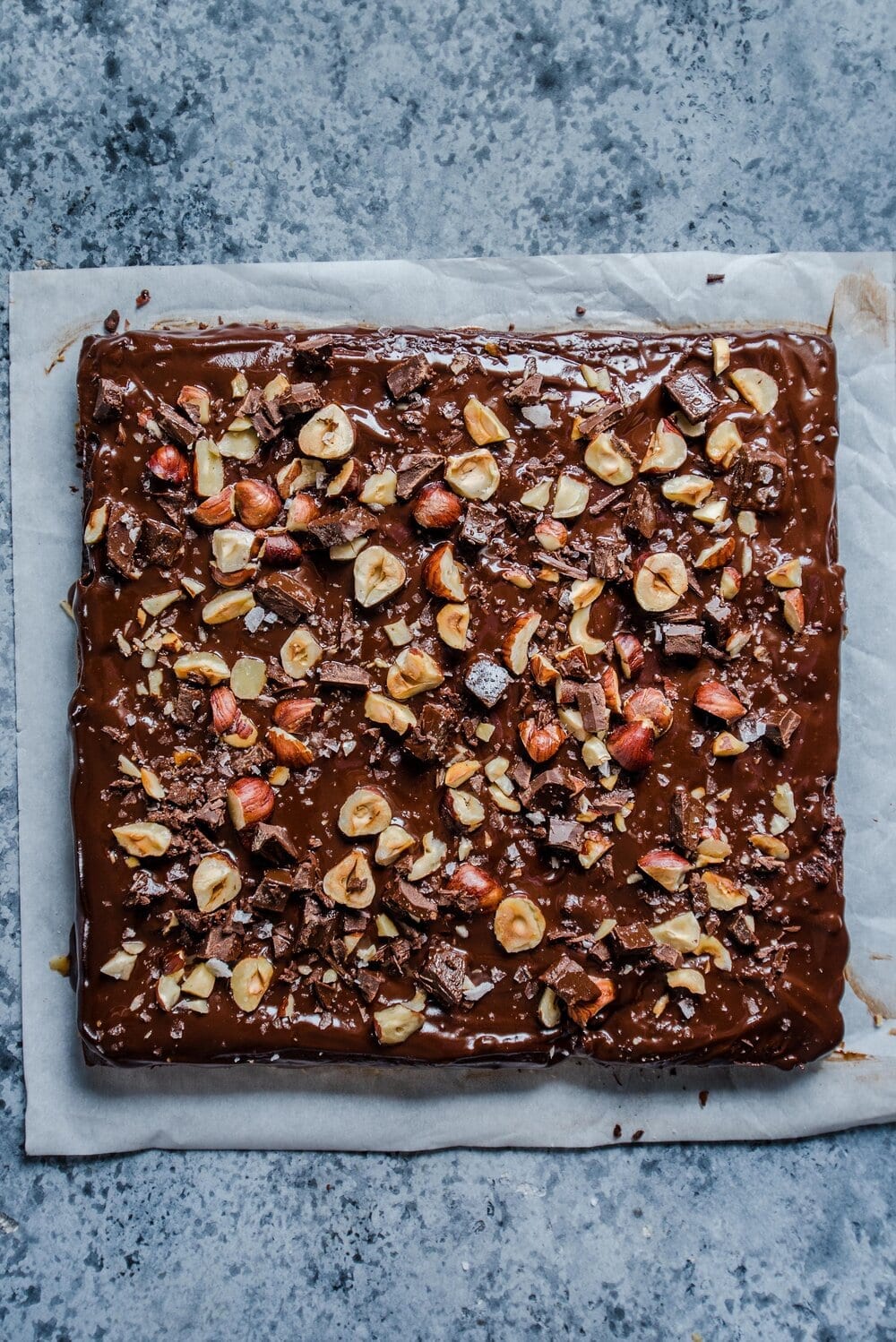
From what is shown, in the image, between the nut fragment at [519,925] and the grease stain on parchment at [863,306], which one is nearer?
the nut fragment at [519,925]

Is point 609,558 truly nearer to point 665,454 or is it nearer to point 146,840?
point 665,454

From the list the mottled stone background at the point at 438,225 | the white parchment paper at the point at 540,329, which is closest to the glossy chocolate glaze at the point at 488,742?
the white parchment paper at the point at 540,329

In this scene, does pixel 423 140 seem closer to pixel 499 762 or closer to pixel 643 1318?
pixel 499 762

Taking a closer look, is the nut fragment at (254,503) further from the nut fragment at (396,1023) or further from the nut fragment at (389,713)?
the nut fragment at (396,1023)

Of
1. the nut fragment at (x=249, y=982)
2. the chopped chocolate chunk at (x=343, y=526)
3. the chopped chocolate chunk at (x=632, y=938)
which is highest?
the chopped chocolate chunk at (x=343, y=526)

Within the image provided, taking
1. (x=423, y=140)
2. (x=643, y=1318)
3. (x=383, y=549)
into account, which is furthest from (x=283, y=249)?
(x=643, y=1318)

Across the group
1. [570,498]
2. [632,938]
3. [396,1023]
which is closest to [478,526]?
[570,498]
